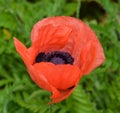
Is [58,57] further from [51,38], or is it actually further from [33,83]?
[33,83]

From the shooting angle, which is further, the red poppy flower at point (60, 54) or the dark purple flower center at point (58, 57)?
the dark purple flower center at point (58, 57)

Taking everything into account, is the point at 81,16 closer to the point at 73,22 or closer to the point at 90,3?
the point at 90,3

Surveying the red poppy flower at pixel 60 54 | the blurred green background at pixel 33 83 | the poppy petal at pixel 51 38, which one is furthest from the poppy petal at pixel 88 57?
the blurred green background at pixel 33 83

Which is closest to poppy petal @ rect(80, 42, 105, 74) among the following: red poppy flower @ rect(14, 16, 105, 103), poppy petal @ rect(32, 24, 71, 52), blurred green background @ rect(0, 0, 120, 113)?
red poppy flower @ rect(14, 16, 105, 103)

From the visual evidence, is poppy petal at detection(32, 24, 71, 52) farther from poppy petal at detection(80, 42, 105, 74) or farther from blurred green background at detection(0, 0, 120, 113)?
blurred green background at detection(0, 0, 120, 113)

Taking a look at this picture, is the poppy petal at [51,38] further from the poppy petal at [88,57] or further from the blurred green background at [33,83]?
the blurred green background at [33,83]

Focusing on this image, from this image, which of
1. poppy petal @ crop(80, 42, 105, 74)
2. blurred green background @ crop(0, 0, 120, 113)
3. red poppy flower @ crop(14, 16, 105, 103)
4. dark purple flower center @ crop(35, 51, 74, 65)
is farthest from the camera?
blurred green background @ crop(0, 0, 120, 113)
